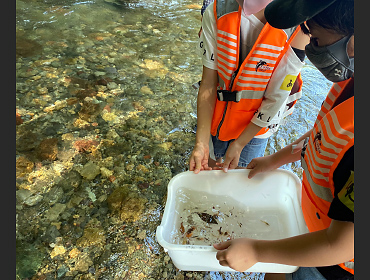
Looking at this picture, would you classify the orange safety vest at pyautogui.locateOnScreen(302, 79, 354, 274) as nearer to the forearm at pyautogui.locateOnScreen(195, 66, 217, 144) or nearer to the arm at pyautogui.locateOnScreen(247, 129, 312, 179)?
the arm at pyautogui.locateOnScreen(247, 129, 312, 179)

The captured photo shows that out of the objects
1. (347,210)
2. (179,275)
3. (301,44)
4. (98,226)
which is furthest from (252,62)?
(98,226)

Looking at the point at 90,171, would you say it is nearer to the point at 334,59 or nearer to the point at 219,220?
the point at 219,220

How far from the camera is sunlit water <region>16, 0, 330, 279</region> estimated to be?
5.16ft

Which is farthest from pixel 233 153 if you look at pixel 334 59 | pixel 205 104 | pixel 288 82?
pixel 334 59

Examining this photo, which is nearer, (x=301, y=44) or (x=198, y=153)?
(x=301, y=44)

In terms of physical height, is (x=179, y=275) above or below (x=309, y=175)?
below

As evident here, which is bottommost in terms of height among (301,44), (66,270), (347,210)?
(66,270)

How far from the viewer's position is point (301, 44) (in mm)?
1156

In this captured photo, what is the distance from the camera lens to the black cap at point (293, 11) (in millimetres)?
701

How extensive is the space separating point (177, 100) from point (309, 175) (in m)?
1.86

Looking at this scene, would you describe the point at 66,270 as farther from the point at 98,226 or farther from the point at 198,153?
the point at 198,153

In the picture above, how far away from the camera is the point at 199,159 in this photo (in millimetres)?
1436

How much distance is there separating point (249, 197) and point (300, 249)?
56 centimetres

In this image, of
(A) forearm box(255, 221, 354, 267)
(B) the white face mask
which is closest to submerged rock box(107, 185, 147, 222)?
(A) forearm box(255, 221, 354, 267)
